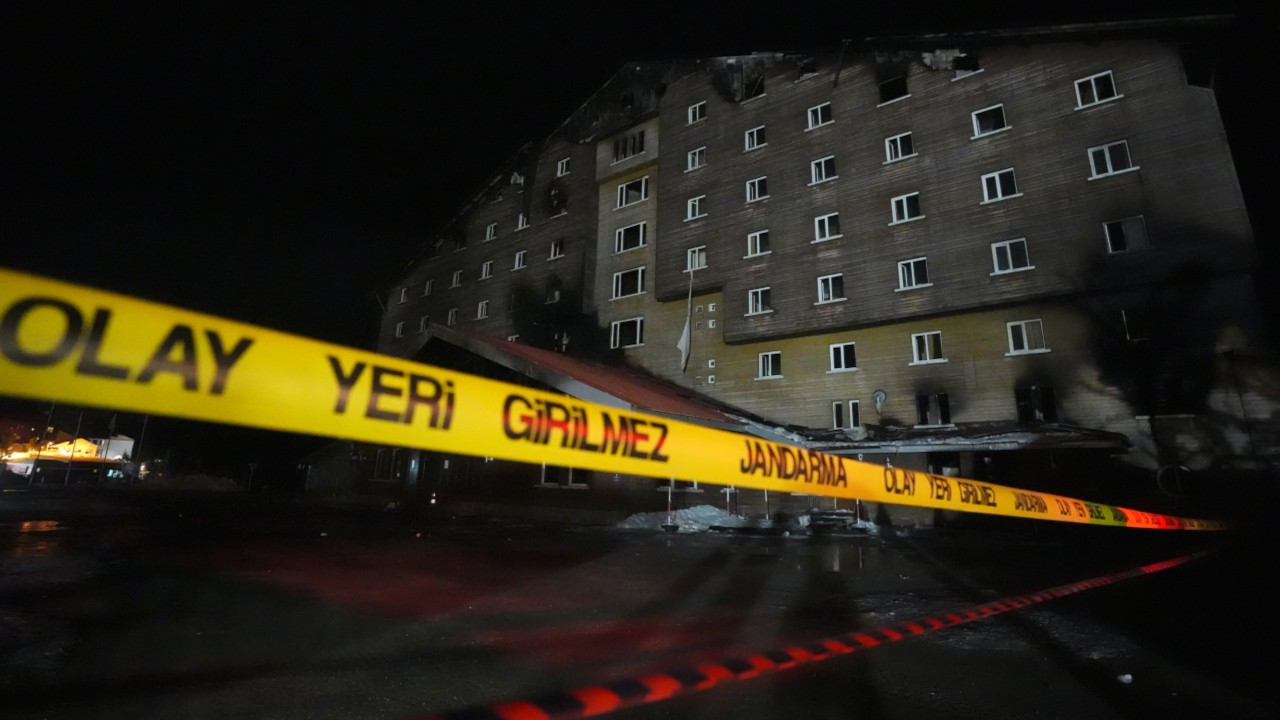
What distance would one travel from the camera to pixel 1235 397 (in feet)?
50.6

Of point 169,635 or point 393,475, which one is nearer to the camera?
point 169,635

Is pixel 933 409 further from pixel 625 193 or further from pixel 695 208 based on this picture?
pixel 625 193

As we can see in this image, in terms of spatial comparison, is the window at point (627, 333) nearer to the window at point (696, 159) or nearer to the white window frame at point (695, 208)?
the white window frame at point (695, 208)

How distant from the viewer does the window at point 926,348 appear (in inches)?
813

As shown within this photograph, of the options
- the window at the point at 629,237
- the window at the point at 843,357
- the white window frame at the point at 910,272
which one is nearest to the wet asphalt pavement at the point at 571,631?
the window at the point at 843,357

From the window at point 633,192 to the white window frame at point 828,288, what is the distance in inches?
477

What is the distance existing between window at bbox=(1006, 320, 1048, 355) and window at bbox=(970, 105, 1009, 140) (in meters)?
7.58

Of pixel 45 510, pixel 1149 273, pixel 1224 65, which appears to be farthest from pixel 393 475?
pixel 1224 65

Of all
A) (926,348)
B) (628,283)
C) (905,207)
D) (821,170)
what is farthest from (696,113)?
(926,348)

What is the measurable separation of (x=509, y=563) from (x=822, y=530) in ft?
41.7

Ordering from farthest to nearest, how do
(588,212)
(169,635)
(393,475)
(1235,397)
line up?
1. (588,212)
2. (393,475)
3. (1235,397)
4. (169,635)

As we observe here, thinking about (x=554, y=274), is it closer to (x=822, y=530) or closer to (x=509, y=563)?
(x=822, y=530)

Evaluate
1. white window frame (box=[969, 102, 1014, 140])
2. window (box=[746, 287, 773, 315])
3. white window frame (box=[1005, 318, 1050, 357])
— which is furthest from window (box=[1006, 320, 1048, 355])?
window (box=[746, 287, 773, 315])

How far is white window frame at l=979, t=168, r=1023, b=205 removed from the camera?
64.5 feet
